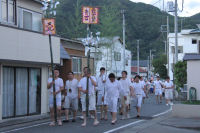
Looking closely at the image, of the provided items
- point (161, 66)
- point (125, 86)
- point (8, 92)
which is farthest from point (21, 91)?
point (161, 66)

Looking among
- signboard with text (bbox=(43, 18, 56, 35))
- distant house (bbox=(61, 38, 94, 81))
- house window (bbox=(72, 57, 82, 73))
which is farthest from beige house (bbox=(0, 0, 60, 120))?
house window (bbox=(72, 57, 82, 73))

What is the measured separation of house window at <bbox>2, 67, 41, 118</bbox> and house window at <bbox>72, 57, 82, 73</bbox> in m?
7.67

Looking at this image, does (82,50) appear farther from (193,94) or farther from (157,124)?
(157,124)

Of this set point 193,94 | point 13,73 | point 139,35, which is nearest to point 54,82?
point 13,73

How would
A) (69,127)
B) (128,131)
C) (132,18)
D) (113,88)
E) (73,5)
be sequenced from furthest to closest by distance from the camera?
(132,18) → (73,5) → (113,88) → (69,127) → (128,131)

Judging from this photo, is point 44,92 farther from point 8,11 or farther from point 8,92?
point 8,11

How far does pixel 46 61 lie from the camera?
16297 mm

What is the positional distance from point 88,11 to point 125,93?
4.11m

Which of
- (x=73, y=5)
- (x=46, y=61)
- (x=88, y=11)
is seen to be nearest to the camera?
(x=88, y=11)

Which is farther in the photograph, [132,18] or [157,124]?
[132,18]

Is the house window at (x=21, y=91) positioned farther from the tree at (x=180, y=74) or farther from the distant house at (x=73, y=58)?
the tree at (x=180, y=74)

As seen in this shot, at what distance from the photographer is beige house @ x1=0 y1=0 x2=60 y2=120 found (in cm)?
1381

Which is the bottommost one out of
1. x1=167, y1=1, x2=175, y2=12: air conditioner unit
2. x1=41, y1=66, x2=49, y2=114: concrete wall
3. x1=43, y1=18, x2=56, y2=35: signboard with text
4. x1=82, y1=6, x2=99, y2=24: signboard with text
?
x1=41, y1=66, x2=49, y2=114: concrete wall

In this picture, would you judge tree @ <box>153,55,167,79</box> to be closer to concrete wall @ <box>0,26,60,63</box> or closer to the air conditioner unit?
the air conditioner unit
